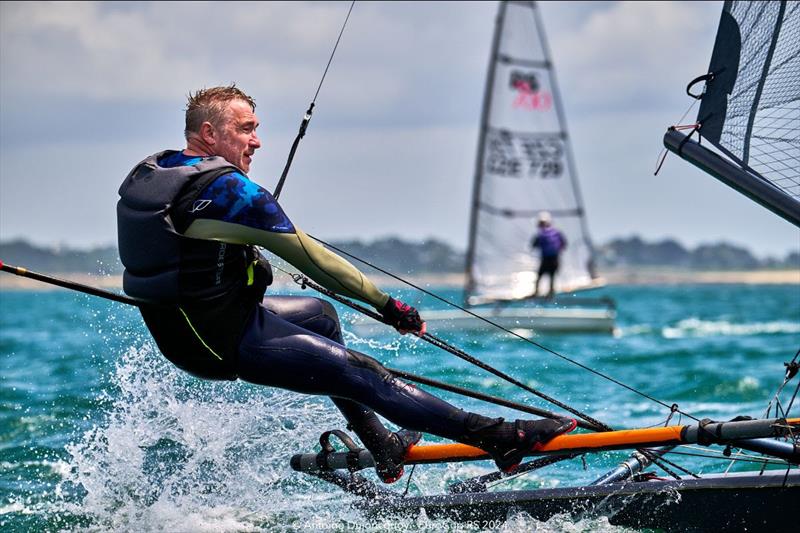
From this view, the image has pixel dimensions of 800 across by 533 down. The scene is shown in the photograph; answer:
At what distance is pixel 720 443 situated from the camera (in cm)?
427

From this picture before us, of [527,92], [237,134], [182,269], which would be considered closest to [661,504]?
[182,269]

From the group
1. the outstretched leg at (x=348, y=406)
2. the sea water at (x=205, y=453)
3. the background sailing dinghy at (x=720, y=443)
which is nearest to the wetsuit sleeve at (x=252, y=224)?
the outstretched leg at (x=348, y=406)

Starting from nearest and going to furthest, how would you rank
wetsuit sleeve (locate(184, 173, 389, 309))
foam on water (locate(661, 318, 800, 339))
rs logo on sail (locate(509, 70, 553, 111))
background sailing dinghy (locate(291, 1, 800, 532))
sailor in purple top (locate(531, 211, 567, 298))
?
wetsuit sleeve (locate(184, 173, 389, 309))
background sailing dinghy (locate(291, 1, 800, 532))
foam on water (locate(661, 318, 800, 339))
sailor in purple top (locate(531, 211, 567, 298))
rs logo on sail (locate(509, 70, 553, 111))

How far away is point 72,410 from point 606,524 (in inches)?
186

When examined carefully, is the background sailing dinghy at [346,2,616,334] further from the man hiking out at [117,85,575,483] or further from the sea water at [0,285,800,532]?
the man hiking out at [117,85,575,483]

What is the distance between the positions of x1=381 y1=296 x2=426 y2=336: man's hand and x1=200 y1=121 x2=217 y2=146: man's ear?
33.9 inches

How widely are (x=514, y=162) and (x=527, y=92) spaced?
1.35m

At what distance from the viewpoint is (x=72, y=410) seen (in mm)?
8109

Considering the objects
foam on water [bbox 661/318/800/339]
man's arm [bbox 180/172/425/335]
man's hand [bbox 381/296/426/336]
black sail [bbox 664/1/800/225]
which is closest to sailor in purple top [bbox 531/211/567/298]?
foam on water [bbox 661/318/800/339]

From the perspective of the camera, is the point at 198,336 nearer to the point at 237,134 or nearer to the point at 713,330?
the point at 237,134

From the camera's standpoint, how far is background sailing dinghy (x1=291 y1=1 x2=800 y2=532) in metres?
4.33

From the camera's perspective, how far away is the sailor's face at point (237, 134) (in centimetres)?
420

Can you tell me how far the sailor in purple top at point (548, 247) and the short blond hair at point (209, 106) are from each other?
17.5 meters

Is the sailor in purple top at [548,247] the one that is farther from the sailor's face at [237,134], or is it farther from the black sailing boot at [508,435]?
the sailor's face at [237,134]
